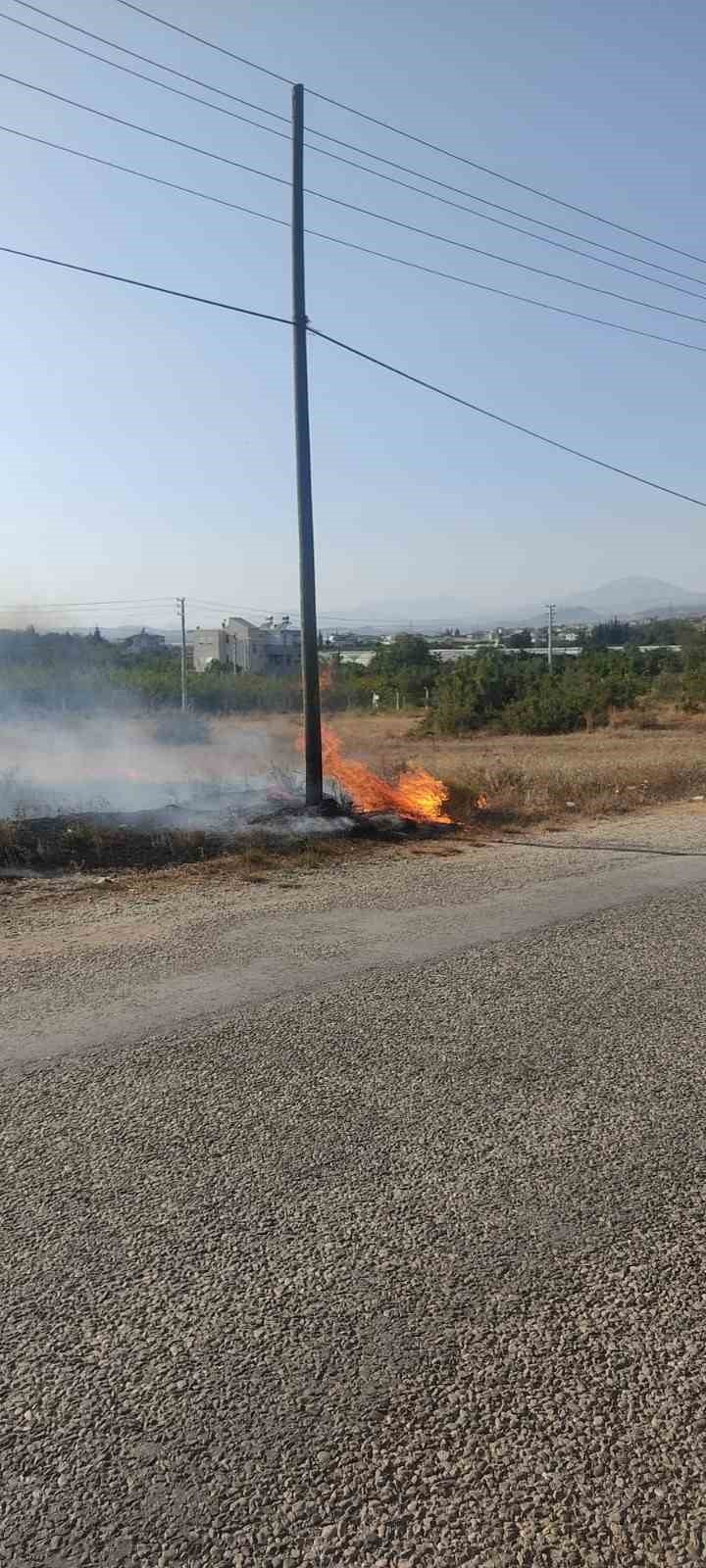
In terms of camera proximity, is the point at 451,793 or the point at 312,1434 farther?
the point at 451,793

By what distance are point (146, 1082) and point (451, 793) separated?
10.2 m

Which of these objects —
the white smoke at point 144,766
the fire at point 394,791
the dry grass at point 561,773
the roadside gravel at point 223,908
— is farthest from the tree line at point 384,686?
the roadside gravel at point 223,908

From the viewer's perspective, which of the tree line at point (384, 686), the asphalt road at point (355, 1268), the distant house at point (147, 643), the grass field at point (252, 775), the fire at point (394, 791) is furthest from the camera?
the distant house at point (147, 643)

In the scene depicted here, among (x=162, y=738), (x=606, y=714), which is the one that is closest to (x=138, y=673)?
(x=606, y=714)

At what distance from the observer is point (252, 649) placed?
64.6 metres

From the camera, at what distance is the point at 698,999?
21.0 ft

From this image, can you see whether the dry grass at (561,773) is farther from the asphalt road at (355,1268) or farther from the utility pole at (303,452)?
the asphalt road at (355,1268)

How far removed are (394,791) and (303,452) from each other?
15.2 ft

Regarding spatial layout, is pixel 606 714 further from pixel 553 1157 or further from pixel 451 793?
pixel 553 1157

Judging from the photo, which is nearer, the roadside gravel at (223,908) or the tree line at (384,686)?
the roadside gravel at (223,908)

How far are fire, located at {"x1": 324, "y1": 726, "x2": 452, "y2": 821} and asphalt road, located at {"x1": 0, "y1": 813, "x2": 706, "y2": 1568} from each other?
7649 millimetres

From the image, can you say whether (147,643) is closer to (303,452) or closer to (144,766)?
(144,766)

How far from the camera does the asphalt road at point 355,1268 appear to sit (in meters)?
2.51

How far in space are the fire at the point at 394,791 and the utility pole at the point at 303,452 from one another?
3.89 feet
